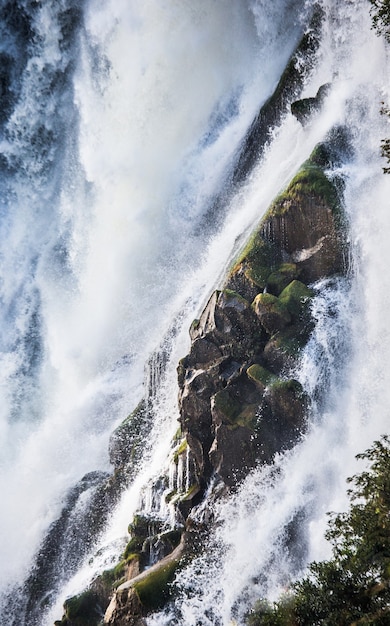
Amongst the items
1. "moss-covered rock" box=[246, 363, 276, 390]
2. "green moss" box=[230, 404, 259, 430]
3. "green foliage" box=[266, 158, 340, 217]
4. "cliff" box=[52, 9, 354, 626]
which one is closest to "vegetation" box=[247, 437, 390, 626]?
"cliff" box=[52, 9, 354, 626]

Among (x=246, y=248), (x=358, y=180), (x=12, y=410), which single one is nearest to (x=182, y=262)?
(x=246, y=248)

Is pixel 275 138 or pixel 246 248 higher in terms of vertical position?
pixel 275 138

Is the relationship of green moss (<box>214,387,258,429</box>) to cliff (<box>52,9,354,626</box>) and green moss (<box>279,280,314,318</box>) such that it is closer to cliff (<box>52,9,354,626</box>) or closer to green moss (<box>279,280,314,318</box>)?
cliff (<box>52,9,354,626</box>)

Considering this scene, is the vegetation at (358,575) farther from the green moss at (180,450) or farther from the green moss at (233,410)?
the green moss at (180,450)

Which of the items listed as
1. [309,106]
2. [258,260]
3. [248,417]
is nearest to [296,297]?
[258,260]

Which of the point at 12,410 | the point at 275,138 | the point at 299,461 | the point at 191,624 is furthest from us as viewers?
the point at 12,410

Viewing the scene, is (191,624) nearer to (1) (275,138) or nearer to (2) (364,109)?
(2) (364,109)
